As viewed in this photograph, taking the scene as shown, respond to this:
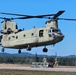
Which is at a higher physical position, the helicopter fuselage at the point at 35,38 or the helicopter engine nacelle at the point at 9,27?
the helicopter engine nacelle at the point at 9,27

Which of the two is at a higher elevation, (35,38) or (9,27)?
(9,27)

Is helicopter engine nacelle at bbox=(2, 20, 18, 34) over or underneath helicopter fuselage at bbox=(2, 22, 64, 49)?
over

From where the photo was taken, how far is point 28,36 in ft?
131

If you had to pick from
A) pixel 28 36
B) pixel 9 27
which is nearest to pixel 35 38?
pixel 28 36

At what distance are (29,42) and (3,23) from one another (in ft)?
15.7

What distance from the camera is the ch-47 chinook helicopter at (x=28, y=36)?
1500 inches

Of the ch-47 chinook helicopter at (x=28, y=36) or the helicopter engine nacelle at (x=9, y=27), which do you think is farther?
the helicopter engine nacelle at (x=9, y=27)

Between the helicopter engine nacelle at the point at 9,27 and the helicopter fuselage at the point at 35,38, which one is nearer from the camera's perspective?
the helicopter fuselage at the point at 35,38

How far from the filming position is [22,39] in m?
40.3

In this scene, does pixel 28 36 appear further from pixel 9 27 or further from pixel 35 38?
pixel 9 27

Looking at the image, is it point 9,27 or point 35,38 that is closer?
point 35,38

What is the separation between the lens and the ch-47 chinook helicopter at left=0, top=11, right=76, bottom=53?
38.1 meters

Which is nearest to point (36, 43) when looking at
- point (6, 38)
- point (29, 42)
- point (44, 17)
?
point (29, 42)

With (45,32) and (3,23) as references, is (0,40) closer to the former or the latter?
(3,23)
